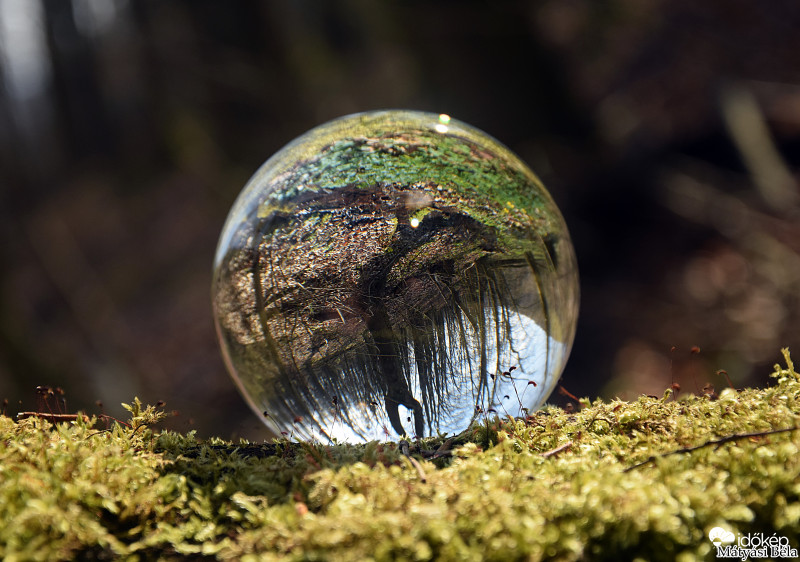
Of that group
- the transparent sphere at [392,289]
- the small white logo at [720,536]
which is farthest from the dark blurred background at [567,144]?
the small white logo at [720,536]

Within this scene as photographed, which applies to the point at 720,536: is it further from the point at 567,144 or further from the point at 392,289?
the point at 567,144

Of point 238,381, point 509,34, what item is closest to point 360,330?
point 238,381

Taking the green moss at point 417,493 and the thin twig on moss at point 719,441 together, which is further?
the thin twig on moss at point 719,441

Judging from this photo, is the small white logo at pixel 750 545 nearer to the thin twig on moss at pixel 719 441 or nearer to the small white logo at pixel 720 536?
the small white logo at pixel 720 536

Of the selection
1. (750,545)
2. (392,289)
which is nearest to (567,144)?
(392,289)

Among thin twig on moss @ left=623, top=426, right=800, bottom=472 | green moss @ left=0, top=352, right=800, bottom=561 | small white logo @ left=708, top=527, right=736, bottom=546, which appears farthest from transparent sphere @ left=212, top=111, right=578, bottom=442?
small white logo @ left=708, top=527, right=736, bottom=546

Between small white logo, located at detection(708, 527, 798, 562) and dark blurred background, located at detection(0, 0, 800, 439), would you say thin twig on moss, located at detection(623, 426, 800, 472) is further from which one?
dark blurred background, located at detection(0, 0, 800, 439)
